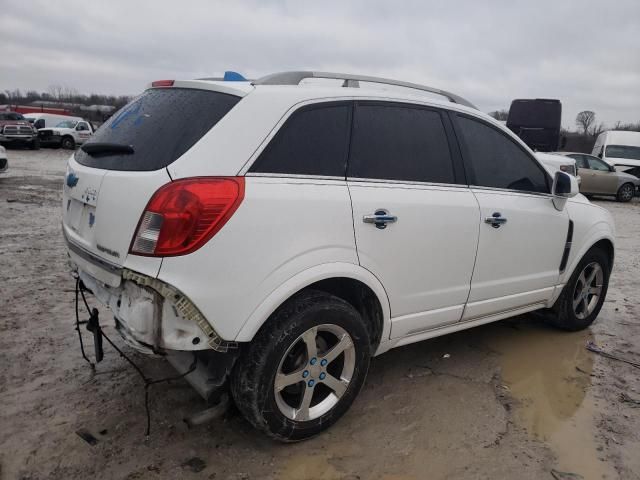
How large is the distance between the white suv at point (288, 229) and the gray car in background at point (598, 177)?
15.2m

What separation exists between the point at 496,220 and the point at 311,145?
1432 mm

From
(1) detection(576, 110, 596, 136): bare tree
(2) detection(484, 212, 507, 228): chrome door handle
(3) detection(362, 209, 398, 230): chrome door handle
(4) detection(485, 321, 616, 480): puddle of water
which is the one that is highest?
(1) detection(576, 110, 596, 136): bare tree

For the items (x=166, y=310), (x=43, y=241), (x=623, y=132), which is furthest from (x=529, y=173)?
(x=623, y=132)

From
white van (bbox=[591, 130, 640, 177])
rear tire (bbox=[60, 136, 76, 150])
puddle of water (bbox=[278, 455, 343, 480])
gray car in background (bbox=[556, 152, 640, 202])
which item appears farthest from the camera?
rear tire (bbox=[60, 136, 76, 150])

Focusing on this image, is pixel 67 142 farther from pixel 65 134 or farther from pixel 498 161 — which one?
pixel 498 161

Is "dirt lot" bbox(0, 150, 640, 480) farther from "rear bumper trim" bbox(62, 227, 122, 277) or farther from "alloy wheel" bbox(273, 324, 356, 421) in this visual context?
"rear bumper trim" bbox(62, 227, 122, 277)

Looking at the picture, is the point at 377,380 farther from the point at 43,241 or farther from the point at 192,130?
the point at 43,241

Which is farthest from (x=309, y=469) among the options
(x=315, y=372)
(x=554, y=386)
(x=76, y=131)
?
(x=76, y=131)

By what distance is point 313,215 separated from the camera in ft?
8.11

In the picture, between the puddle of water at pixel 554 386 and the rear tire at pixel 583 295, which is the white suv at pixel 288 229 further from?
the rear tire at pixel 583 295

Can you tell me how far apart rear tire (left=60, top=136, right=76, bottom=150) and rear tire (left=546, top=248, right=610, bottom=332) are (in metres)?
27.7

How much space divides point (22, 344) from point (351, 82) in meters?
2.86

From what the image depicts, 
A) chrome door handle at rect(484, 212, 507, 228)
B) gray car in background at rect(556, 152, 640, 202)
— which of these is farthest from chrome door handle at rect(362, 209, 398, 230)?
gray car in background at rect(556, 152, 640, 202)

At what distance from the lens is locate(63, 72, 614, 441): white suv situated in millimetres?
2254
